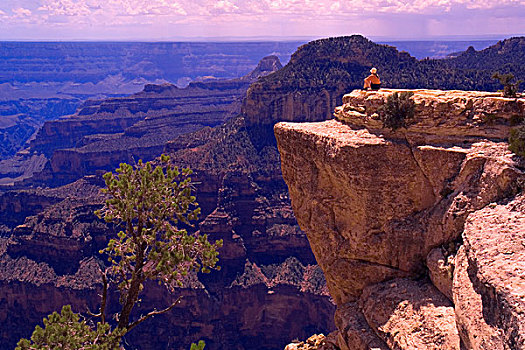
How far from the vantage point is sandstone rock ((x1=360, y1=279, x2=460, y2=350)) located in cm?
1305

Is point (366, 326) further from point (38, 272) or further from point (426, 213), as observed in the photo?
point (38, 272)

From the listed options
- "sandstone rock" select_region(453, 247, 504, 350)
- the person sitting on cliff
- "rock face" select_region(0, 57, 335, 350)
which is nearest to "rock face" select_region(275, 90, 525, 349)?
"sandstone rock" select_region(453, 247, 504, 350)

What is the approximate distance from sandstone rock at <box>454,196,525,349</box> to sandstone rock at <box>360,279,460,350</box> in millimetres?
1006

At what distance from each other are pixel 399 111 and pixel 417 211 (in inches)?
136

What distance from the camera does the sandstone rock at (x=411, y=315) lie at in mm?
13047

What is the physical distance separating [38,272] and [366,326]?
56.9 metres

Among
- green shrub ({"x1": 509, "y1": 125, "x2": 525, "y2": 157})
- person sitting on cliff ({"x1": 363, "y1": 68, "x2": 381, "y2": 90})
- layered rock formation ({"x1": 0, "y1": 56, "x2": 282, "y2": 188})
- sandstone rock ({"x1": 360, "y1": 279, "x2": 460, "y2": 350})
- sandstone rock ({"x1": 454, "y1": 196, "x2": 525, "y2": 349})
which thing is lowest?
layered rock formation ({"x1": 0, "y1": 56, "x2": 282, "y2": 188})

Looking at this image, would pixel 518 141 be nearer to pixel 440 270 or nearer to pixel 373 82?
pixel 440 270

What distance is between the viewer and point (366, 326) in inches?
633

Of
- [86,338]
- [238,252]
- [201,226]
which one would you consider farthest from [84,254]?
[86,338]

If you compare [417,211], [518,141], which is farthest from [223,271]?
[518,141]

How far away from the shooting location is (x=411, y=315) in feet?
47.4

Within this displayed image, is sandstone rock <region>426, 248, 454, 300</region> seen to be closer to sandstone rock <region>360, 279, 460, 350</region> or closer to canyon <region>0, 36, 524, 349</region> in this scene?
sandstone rock <region>360, 279, 460, 350</region>

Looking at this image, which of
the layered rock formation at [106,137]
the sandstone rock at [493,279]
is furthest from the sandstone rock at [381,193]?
the layered rock formation at [106,137]
